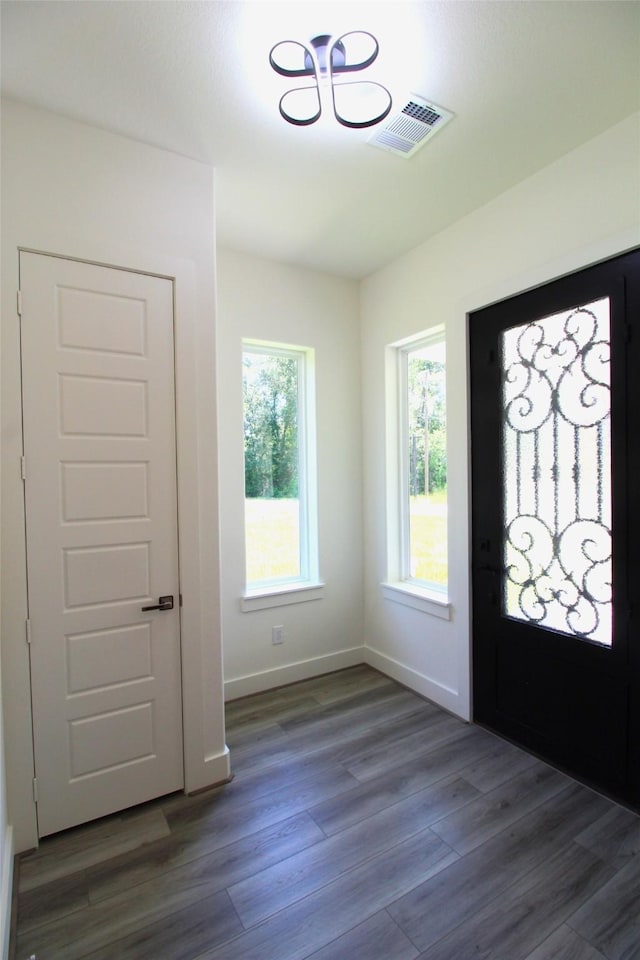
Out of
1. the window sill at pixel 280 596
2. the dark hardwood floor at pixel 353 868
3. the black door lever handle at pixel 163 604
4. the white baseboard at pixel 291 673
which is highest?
the black door lever handle at pixel 163 604

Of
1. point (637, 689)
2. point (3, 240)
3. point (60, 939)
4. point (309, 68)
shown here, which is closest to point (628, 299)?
point (309, 68)

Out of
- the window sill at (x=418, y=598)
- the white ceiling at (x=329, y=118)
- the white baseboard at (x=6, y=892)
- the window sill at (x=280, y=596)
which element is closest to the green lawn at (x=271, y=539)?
the window sill at (x=280, y=596)

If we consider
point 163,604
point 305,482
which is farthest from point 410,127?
point 163,604

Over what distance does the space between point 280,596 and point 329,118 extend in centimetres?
266

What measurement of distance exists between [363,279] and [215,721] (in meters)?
3.15

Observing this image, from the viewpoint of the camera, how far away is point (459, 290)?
103 inches

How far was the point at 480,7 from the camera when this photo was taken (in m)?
1.40

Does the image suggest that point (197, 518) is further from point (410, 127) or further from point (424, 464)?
point (410, 127)

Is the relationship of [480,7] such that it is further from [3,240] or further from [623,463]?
[3,240]

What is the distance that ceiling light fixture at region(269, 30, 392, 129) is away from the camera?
1.45 metres

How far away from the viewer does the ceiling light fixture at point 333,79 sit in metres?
1.45

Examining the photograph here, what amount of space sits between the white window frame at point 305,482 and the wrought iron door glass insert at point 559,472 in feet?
4.48

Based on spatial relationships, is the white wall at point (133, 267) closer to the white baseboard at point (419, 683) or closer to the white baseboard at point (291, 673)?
the white baseboard at point (291, 673)

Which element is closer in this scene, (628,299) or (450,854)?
(450,854)
